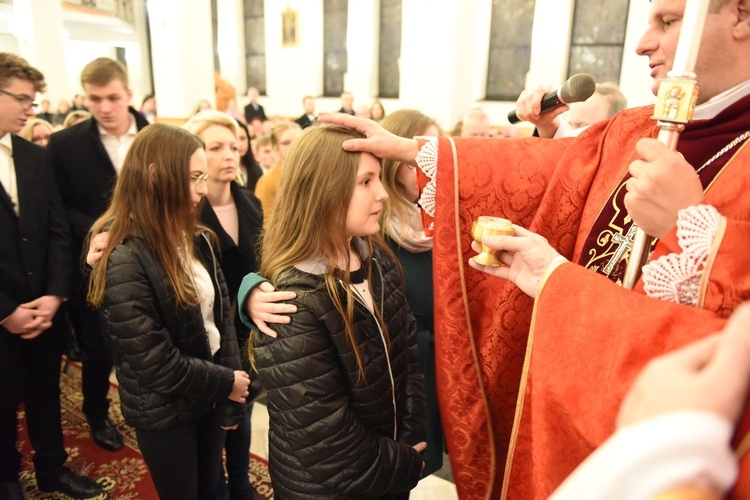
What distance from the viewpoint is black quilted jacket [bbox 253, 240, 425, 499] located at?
4.75ft

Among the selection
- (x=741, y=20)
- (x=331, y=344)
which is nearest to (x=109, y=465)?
(x=331, y=344)

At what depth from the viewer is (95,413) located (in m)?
2.98

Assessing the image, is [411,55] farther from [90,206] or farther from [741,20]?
[741,20]

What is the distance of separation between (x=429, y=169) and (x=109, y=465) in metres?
2.39

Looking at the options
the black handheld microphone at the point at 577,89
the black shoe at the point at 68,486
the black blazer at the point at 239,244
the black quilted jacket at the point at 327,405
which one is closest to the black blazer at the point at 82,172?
the black blazer at the point at 239,244

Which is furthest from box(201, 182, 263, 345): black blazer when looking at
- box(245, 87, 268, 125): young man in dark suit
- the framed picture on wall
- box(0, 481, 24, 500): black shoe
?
the framed picture on wall

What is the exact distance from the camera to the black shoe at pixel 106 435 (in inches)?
114

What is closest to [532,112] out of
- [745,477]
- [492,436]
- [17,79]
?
[492,436]

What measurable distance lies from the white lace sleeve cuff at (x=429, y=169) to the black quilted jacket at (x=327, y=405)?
1.11ft

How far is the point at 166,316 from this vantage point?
1865 millimetres

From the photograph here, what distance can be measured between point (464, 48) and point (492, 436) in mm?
9490

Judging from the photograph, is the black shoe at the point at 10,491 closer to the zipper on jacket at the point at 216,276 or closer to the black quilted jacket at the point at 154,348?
the black quilted jacket at the point at 154,348

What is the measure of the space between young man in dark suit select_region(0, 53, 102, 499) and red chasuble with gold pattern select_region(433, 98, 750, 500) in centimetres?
190

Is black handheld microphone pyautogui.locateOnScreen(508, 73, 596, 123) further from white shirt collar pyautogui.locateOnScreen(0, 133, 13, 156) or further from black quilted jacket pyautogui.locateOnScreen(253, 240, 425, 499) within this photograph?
white shirt collar pyautogui.locateOnScreen(0, 133, 13, 156)
